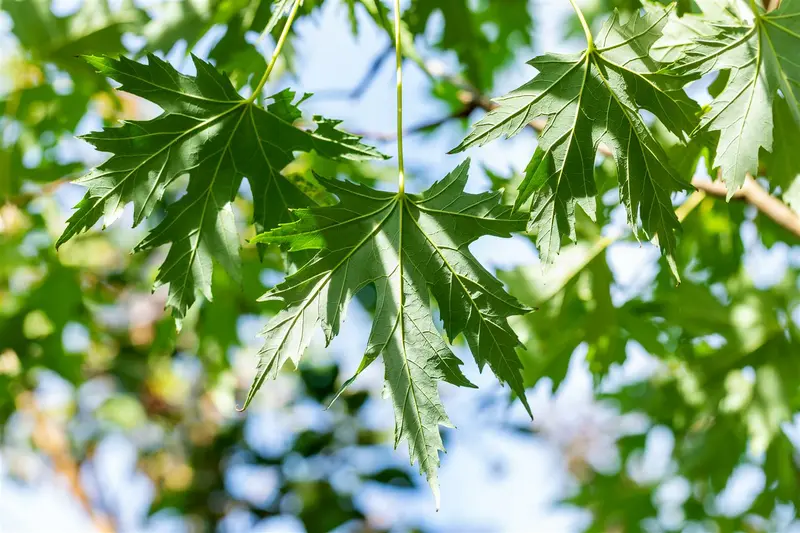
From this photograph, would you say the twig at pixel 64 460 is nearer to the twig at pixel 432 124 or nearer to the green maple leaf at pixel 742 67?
the twig at pixel 432 124

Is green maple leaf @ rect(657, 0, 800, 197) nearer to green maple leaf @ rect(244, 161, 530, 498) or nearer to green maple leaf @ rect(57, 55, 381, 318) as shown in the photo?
green maple leaf @ rect(244, 161, 530, 498)

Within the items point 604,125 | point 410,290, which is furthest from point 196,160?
point 604,125

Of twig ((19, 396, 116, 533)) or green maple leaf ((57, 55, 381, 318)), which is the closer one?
green maple leaf ((57, 55, 381, 318))

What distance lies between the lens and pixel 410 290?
89cm

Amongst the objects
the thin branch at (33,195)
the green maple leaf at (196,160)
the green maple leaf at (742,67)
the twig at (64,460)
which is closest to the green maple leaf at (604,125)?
the green maple leaf at (742,67)

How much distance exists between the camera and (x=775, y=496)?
1913mm

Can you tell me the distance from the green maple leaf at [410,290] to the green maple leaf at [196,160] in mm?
99

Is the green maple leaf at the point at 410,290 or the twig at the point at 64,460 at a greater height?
the twig at the point at 64,460

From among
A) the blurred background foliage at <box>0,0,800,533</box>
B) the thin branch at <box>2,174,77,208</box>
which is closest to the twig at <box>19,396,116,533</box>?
the blurred background foliage at <box>0,0,800,533</box>

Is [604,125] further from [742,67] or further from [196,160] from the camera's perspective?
[196,160]

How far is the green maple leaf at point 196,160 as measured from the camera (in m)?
0.87

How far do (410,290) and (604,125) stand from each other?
30 cm

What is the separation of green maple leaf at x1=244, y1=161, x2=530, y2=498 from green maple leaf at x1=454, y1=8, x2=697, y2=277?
6cm

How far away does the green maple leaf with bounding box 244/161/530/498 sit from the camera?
0.83 metres
